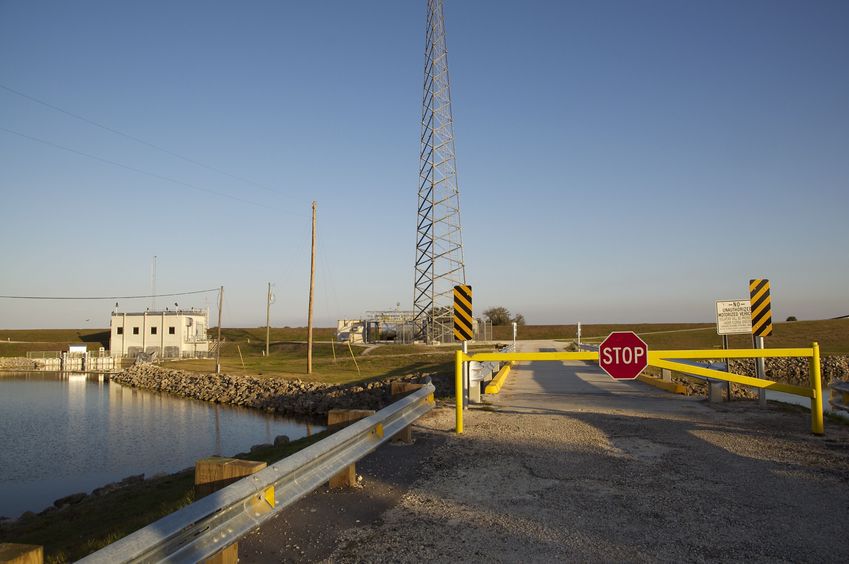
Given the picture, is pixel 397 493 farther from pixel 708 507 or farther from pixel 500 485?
pixel 708 507

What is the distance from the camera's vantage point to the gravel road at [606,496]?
4.54 metres

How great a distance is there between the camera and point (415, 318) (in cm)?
5847

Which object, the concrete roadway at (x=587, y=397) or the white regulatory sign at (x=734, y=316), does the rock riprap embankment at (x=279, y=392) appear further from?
the white regulatory sign at (x=734, y=316)

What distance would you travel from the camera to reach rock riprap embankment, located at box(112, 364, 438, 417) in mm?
31625

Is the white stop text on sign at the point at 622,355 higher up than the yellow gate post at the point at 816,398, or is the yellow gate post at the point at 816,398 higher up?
the white stop text on sign at the point at 622,355

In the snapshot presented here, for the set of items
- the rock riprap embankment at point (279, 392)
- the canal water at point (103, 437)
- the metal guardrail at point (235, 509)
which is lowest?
the canal water at point (103, 437)

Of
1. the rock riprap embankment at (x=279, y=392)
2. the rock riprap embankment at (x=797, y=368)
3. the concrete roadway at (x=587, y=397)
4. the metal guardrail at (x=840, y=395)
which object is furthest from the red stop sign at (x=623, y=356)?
the rock riprap embankment at (x=797, y=368)

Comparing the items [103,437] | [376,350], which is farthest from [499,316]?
[103,437]

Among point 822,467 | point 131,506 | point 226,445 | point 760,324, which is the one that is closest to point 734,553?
point 822,467

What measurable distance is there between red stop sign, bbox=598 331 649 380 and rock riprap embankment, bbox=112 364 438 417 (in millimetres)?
20358

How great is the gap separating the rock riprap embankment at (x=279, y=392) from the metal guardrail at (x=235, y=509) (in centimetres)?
2263

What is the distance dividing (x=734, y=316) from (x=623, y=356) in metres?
7.11

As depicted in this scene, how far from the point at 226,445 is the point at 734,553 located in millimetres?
22007

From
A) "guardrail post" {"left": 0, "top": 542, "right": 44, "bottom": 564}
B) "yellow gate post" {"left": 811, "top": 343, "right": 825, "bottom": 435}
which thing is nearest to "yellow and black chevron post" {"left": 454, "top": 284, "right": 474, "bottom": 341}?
"yellow gate post" {"left": 811, "top": 343, "right": 825, "bottom": 435}
